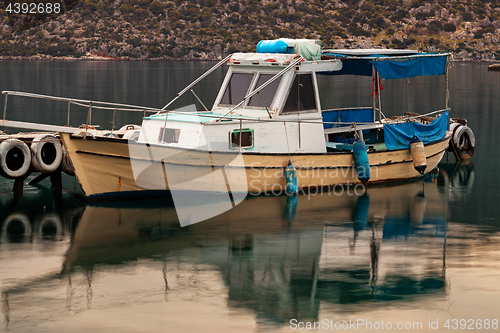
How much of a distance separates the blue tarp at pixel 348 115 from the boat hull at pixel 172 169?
15.2 feet

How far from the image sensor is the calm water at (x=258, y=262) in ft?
37.3

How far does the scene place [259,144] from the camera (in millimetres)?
18516

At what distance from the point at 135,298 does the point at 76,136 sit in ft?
21.1

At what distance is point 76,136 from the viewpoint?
17.1 meters

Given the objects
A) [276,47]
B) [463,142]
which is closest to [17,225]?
[276,47]

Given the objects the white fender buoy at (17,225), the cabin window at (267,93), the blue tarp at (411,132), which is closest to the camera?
the white fender buoy at (17,225)

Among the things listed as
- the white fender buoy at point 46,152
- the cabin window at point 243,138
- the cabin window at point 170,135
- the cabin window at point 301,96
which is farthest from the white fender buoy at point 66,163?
the cabin window at point 301,96

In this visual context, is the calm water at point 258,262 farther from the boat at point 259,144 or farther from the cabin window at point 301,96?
the cabin window at point 301,96

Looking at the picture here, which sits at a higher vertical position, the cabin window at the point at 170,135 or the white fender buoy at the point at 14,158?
the cabin window at the point at 170,135

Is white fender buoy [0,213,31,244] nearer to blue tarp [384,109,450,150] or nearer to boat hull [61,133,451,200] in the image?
boat hull [61,133,451,200]

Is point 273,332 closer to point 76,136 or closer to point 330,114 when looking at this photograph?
point 76,136

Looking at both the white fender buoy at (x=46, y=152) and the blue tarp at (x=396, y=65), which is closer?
the white fender buoy at (x=46, y=152)

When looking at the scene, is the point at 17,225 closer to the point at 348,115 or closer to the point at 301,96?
the point at 301,96

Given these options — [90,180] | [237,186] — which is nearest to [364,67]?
[237,186]
